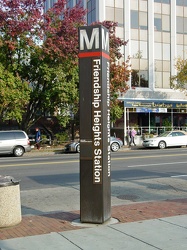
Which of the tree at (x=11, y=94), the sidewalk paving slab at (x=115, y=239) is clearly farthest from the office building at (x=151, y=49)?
the sidewalk paving slab at (x=115, y=239)

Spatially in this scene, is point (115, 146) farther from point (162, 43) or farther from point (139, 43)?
point (162, 43)

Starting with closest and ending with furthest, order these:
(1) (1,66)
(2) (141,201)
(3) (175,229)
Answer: (3) (175,229) < (2) (141,201) < (1) (1,66)

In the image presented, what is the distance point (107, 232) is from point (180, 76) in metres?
29.8

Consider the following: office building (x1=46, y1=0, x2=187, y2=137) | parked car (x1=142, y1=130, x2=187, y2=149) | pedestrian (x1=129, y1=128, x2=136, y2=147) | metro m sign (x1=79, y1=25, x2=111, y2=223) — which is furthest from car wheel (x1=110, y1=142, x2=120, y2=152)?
metro m sign (x1=79, y1=25, x2=111, y2=223)

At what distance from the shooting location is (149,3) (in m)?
37.0

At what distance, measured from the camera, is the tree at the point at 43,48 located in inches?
971

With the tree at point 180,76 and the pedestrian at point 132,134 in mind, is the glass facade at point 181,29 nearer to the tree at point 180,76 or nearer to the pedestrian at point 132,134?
the tree at point 180,76

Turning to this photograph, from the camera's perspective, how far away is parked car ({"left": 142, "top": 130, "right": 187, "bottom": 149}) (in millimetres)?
28859

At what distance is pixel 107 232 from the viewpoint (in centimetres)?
581

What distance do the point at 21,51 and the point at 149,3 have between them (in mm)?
16522

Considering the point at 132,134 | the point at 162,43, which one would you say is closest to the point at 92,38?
the point at 132,134

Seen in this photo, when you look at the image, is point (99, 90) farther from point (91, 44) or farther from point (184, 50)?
point (184, 50)

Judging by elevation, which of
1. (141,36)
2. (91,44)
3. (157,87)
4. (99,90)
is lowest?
(99,90)

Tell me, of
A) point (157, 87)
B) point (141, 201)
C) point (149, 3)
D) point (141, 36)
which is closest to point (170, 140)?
point (157, 87)
